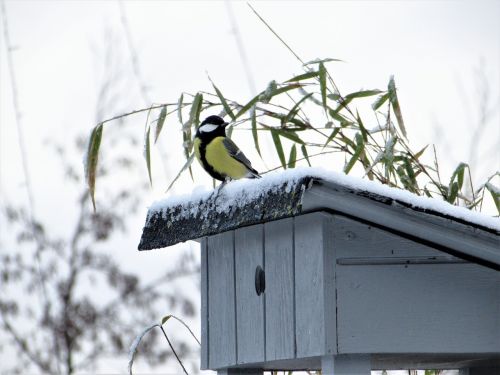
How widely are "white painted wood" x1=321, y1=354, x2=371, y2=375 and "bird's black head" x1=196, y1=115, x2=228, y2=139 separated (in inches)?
63.0

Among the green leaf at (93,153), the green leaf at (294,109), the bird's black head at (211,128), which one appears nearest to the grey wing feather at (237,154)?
the bird's black head at (211,128)

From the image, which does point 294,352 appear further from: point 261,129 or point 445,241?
point 261,129

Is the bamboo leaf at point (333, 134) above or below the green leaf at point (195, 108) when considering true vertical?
below

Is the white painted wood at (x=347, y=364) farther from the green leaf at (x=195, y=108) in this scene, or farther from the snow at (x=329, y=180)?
the green leaf at (x=195, y=108)

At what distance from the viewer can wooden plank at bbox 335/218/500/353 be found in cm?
242

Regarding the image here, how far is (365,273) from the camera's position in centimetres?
245

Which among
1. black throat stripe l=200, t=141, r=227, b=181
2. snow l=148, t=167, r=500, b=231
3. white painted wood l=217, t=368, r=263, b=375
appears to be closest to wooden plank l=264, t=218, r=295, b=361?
snow l=148, t=167, r=500, b=231

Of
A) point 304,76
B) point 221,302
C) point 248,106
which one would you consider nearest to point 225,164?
point 248,106

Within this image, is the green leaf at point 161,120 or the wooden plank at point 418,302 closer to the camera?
the wooden plank at point 418,302

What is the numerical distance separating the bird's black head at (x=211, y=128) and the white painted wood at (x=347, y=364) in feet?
5.25

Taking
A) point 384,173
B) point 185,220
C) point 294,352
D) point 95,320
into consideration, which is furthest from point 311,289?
point 95,320

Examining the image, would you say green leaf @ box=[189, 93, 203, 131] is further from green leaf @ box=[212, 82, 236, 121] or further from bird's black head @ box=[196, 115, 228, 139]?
bird's black head @ box=[196, 115, 228, 139]

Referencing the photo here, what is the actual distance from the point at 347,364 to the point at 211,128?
1.67 metres

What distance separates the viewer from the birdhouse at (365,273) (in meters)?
2.31
